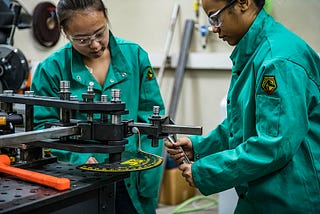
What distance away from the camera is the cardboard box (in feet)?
11.0

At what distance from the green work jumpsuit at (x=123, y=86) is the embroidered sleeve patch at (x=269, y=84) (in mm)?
502

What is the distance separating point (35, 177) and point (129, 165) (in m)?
0.21

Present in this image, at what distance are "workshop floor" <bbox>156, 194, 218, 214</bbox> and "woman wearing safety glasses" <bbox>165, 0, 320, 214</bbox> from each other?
198cm

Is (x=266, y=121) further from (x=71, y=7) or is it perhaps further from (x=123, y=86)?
(x=71, y=7)

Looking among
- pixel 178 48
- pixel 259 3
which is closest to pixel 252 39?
pixel 259 3

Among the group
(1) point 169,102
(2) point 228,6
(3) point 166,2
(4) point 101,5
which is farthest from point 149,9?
(2) point 228,6

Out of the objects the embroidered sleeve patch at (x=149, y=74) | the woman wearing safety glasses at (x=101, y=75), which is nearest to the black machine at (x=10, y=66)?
the woman wearing safety glasses at (x=101, y=75)

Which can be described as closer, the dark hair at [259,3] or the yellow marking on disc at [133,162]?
the yellow marking on disc at [133,162]

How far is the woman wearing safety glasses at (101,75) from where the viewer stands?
4.67ft

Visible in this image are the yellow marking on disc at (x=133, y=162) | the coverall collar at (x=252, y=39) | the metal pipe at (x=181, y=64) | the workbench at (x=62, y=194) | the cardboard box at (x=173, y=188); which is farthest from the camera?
the metal pipe at (x=181, y=64)

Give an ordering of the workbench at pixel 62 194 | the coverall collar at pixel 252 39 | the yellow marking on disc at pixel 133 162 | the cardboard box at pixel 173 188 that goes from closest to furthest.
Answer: the workbench at pixel 62 194
the yellow marking on disc at pixel 133 162
the coverall collar at pixel 252 39
the cardboard box at pixel 173 188

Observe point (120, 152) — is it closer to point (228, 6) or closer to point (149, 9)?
point (228, 6)

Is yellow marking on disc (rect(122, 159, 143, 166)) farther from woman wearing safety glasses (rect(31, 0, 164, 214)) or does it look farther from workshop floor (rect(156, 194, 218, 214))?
workshop floor (rect(156, 194, 218, 214))

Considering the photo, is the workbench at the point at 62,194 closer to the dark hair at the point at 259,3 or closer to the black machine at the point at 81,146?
the black machine at the point at 81,146
